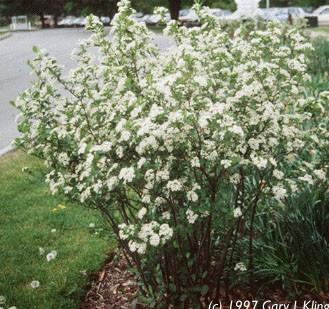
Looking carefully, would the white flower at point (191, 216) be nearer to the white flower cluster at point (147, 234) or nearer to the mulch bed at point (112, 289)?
the white flower cluster at point (147, 234)

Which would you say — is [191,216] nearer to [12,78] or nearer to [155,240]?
[155,240]

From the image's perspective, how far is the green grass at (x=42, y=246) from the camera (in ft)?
14.1

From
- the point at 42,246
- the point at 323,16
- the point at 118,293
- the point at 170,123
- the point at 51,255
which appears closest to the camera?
the point at 170,123

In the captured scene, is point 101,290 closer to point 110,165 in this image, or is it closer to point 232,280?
point 232,280

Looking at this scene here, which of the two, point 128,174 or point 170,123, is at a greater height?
point 170,123

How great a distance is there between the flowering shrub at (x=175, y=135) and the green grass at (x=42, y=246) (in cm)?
50

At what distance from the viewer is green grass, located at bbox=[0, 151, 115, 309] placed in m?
4.31

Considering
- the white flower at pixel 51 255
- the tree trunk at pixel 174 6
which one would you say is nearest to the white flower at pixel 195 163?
the white flower at pixel 51 255

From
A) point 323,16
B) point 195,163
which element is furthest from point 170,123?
point 323,16

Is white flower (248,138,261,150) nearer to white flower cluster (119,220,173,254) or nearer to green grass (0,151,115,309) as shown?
white flower cluster (119,220,173,254)

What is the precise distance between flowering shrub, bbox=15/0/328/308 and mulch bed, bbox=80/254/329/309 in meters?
0.21

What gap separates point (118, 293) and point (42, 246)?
1.17m

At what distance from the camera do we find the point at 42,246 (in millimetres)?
5191

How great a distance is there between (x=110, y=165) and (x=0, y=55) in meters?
22.5
